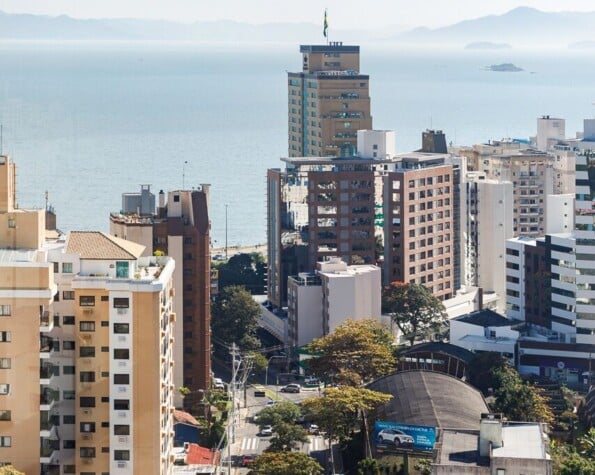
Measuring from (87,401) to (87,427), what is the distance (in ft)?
0.47

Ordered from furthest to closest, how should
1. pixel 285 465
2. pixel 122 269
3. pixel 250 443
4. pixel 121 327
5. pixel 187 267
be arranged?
pixel 187 267 → pixel 250 443 → pixel 285 465 → pixel 122 269 → pixel 121 327

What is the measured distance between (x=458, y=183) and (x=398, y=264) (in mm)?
1660

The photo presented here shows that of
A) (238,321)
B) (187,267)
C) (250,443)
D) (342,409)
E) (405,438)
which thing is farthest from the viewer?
(238,321)

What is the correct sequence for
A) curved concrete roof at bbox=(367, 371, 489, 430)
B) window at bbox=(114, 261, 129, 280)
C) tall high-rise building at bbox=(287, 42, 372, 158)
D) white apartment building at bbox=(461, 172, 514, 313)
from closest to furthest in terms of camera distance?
window at bbox=(114, 261, 129, 280), curved concrete roof at bbox=(367, 371, 489, 430), white apartment building at bbox=(461, 172, 514, 313), tall high-rise building at bbox=(287, 42, 372, 158)

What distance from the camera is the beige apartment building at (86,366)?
9859 mm

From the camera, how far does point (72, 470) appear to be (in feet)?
33.0

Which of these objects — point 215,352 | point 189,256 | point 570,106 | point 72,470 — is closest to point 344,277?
point 215,352

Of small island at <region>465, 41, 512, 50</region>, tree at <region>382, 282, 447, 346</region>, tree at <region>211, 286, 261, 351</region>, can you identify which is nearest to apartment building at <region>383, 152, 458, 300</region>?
tree at <region>382, 282, 447, 346</region>

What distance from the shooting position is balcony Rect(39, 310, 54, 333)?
388 inches

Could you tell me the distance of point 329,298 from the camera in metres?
17.6

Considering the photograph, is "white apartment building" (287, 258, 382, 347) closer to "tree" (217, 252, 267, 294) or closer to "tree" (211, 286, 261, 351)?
"tree" (211, 286, 261, 351)

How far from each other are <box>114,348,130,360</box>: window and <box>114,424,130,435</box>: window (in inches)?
15.0

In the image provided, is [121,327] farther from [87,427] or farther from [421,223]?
[421,223]

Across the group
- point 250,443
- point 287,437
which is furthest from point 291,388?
point 287,437
